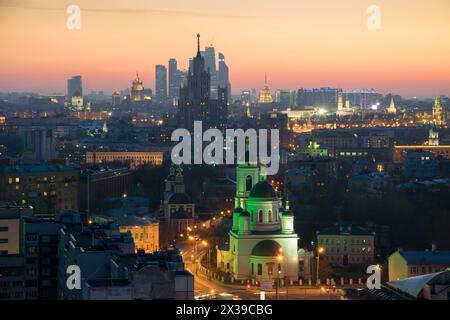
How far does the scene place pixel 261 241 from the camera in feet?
46.0

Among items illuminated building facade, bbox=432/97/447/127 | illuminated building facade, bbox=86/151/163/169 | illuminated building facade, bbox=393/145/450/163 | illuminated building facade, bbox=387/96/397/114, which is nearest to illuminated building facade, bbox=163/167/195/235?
illuminated building facade, bbox=86/151/163/169

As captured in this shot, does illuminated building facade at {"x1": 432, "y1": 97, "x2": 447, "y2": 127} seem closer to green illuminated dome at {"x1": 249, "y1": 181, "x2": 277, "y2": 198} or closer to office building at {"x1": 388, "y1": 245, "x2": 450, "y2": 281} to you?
green illuminated dome at {"x1": 249, "y1": 181, "x2": 277, "y2": 198}

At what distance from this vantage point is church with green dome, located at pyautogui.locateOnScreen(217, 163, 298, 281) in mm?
13766

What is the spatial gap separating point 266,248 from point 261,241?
0.18m

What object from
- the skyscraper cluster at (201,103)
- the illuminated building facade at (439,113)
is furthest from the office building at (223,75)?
the illuminated building facade at (439,113)

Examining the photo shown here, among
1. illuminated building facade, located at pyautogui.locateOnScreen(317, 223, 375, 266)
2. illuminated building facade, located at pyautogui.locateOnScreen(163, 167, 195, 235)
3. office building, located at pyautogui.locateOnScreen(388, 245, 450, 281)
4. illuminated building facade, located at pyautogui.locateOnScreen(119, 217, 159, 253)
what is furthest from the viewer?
illuminated building facade, located at pyautogui.locateOnScreen(163, 167, 195, 235)

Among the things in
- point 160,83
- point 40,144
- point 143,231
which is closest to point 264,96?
point 160,83

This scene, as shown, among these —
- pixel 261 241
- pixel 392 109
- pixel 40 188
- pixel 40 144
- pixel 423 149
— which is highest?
pixel 392 109

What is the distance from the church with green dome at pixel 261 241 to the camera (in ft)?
45.2

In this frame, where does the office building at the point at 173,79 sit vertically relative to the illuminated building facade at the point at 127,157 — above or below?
above

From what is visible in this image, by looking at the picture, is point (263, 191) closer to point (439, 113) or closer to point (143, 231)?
point (143, 231)

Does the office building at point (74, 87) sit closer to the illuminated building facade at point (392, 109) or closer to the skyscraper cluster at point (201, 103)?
the skyscraper cluster at point (201, 103)
